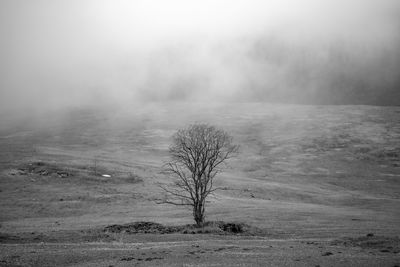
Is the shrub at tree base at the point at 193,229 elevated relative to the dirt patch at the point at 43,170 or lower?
lower

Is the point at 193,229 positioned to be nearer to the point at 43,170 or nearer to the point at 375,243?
the point at 375,243

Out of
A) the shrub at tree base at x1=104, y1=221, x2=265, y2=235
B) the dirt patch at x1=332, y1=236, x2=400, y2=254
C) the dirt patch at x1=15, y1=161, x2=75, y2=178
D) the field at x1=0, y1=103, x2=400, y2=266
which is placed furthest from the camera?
the dirt patch at x1=15, y1=161, x2=75, y2=178

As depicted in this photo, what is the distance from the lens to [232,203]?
7225 centimetres

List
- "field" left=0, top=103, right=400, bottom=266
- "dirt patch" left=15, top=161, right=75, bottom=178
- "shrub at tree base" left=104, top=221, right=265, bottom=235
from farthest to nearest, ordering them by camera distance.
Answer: "dirt patch" left=15, top=161, right=75, bottom=178
"shrub at tree base" left=104, top=221, right=265, bottom=235
"field" left=0, top=103, right=400, bottom=266

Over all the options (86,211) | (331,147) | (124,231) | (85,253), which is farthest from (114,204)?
(331,147)

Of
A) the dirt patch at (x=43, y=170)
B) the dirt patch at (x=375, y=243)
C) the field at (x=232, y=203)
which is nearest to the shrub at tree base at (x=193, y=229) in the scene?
the field at (x=232, y=203)

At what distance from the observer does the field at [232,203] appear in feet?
88.5

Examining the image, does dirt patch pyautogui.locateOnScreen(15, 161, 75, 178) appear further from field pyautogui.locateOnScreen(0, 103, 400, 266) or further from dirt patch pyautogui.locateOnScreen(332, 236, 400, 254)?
dirt patch pyautogui.locateOnScreen(332, 236, 400, 254)

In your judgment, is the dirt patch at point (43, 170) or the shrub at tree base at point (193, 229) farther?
the dirt patch at point (43, 170)

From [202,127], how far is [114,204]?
1269 inches

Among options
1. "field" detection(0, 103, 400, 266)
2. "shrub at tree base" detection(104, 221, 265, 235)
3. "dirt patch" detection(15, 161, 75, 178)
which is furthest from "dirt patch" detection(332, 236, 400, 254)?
"dirt patch" detection(15, 161, 75, 178)

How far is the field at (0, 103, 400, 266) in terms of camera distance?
26969 millimetres

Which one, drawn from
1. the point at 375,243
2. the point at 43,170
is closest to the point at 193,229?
the point at 375,243

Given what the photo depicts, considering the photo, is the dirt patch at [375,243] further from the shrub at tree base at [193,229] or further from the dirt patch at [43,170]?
the dirt patch at [43,170]
